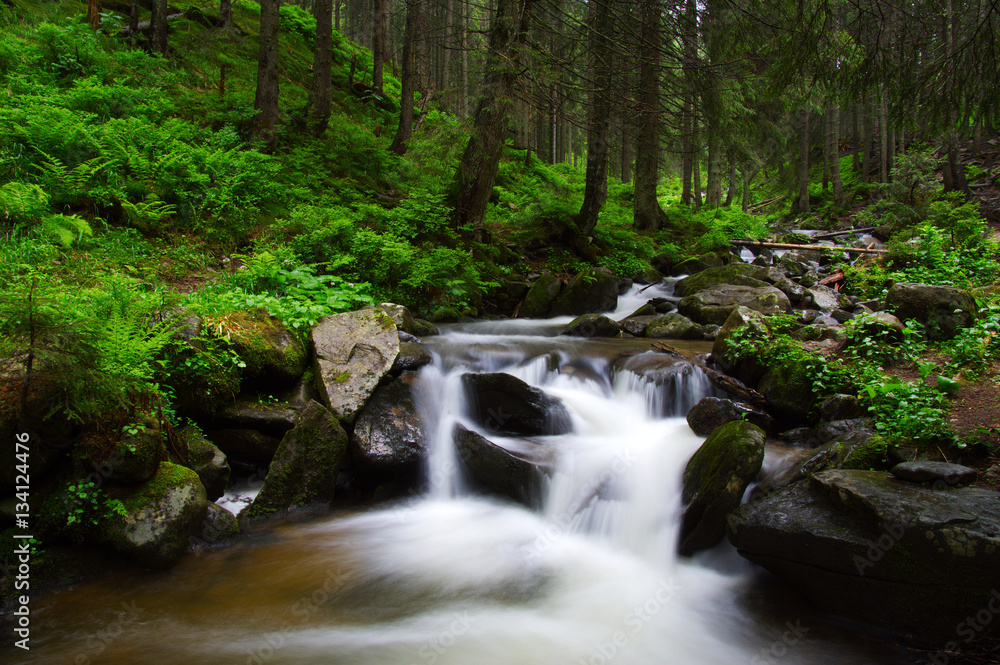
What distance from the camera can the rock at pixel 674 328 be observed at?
29.5 ft

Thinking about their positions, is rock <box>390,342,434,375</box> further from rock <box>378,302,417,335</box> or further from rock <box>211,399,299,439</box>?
rock <box>211,399,299,439</box>

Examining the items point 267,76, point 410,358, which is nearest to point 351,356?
point 410,358

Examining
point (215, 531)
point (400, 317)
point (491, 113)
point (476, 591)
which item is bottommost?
point (476, 591)

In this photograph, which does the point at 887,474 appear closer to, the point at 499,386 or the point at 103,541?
the point at 499,386

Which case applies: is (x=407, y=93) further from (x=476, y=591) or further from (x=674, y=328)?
(x=476, y=591)

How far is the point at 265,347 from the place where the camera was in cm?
552

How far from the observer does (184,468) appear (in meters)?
4.30

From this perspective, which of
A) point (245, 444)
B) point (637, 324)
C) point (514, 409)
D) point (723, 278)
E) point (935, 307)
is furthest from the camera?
point (723, 278)

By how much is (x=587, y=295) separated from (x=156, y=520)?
8.47 m

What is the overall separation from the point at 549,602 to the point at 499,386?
263cm

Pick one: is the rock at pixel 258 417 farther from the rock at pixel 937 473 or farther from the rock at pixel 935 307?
the rock at pixel 935 307

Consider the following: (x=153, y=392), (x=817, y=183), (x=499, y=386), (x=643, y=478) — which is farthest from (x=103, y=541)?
(x=817, y=183)

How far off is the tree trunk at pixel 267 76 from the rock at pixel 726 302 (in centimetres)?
949

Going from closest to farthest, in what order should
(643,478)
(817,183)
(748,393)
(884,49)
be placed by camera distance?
(884,49)
(643,478)
(748,393)
(817,183)
